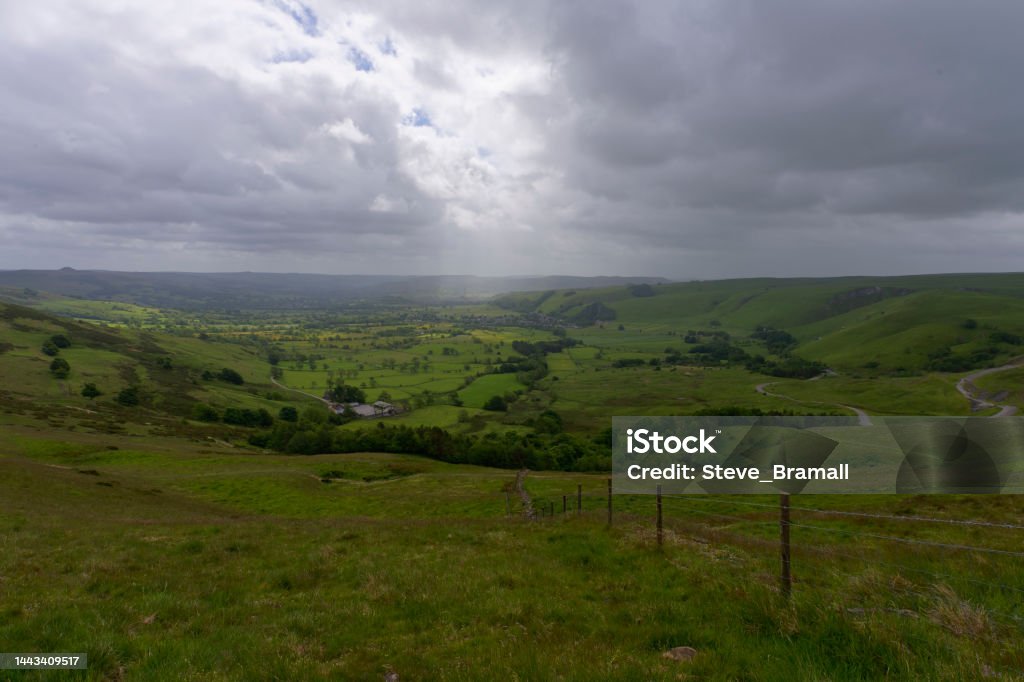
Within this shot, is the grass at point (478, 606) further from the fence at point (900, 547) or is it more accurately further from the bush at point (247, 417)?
the bush at point (247, 417)

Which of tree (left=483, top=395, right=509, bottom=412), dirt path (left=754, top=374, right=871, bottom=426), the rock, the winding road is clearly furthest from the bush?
the winding road

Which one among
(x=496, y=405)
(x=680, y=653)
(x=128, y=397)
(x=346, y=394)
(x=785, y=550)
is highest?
(x=785, y=550)

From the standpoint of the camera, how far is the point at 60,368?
5433 inches

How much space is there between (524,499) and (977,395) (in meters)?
161

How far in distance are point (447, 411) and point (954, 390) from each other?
162 meters

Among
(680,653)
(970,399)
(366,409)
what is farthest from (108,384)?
(970,399)

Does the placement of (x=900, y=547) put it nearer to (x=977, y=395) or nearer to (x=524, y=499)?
(x=524, y=499)

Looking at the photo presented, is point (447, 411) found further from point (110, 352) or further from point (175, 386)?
point (110, 352)

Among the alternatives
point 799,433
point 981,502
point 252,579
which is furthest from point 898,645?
point 799,433

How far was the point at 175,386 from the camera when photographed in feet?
511

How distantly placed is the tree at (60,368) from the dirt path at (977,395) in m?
246

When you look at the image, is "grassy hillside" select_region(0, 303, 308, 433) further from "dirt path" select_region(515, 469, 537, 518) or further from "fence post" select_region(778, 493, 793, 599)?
"fence post" select_region(778, 493, 793, 599)

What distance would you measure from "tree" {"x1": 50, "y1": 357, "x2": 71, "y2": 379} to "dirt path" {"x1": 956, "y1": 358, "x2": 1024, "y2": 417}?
806 ft

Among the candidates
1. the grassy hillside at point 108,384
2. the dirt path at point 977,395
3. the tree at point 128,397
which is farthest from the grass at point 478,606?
the dirt path at point 977,395
